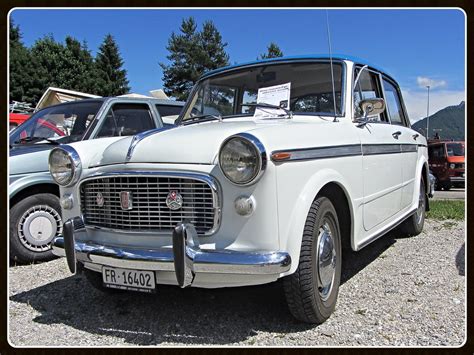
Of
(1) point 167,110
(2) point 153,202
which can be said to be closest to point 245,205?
(2) point 153,202

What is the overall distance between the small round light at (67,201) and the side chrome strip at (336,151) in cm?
164

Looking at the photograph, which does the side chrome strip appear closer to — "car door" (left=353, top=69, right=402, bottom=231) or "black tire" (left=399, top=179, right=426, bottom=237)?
"car door" (left=353, top=69, right=402, bottom=231)

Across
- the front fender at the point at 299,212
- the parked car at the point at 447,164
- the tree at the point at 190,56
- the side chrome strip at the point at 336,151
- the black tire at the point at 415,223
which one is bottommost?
the parked car at the point at 447,164

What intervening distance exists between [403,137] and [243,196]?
2.98 m

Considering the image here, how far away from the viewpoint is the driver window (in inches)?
151

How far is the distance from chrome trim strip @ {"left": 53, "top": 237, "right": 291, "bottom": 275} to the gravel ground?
0.52 metres

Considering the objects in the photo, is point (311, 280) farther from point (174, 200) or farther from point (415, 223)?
point (415, 223)

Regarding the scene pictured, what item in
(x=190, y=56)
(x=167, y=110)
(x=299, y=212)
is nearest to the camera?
(x=299, y=212)

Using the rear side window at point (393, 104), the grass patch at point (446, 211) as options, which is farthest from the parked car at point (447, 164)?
the rear side window at point (393, 104)

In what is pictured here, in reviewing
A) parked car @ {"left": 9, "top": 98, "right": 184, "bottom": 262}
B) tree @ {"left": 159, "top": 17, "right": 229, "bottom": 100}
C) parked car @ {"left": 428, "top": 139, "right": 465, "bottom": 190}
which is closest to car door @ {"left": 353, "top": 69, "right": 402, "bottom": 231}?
parked car @ {"left": 9, "top": 98, "right": 184, "bottom": 262}

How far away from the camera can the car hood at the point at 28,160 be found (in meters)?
4.66

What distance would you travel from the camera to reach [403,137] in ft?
16.0

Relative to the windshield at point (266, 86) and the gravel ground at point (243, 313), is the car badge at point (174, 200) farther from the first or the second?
the windshield at point (266, 86)

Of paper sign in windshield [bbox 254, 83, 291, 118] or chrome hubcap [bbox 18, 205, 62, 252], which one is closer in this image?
paper sign in windshield [bbox 254, 83, 291, 118]
